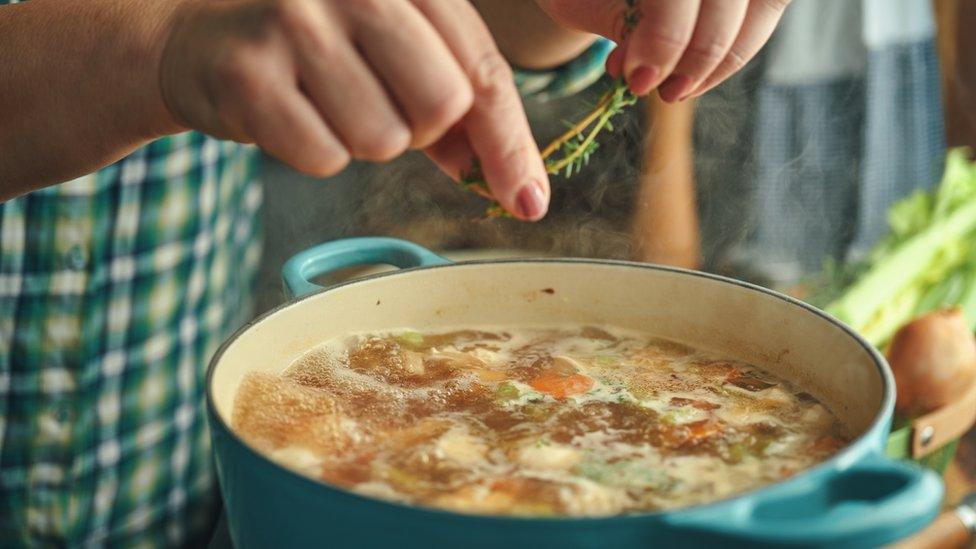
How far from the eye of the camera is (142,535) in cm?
185

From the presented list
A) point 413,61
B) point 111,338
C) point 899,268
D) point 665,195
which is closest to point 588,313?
point 413,61

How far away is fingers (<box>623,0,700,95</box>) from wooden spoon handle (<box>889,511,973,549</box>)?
778 millimetres

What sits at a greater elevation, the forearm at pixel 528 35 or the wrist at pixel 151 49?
the wrist at pixel 151 49

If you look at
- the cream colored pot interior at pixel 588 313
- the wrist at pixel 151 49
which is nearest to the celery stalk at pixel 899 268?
the cream colored pot interior at pixel 588 313

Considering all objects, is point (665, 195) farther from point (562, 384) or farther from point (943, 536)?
point (562, 384)

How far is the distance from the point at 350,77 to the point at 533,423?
388mm

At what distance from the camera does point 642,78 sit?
96 centimetres

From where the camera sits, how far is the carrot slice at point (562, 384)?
3.30 feet

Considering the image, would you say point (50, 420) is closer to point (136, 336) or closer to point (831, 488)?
point (136, 336)

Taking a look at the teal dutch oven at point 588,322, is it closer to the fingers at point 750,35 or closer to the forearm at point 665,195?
the fingers at point 750,35

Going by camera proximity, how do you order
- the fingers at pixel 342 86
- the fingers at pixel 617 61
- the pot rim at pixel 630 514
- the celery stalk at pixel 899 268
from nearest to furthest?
the pot rim at pixel 630 514 → the fingers at pixel 342 86 → the fingers at pixel 617 61 → the celery stalk at pixel 899 268

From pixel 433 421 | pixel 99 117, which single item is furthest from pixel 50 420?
pixel 433 421

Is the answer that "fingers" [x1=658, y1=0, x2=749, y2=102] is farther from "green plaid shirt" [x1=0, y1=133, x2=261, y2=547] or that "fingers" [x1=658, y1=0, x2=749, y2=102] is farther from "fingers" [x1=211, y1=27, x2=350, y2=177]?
"green plaid shirt" [x1=0, y1=133, x2=261, y2=547]

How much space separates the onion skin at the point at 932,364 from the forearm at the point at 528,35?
30.0 inches
